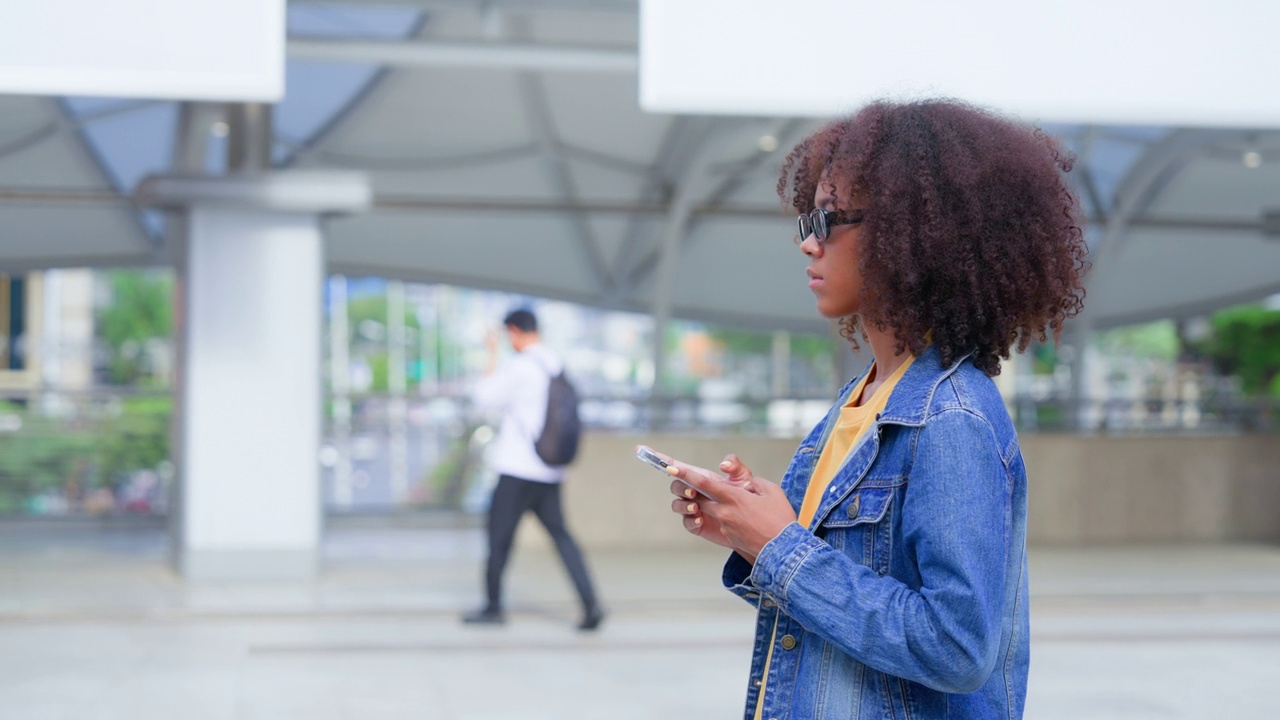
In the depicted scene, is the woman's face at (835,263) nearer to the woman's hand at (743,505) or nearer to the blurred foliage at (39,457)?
the woman's hand at (743,505)

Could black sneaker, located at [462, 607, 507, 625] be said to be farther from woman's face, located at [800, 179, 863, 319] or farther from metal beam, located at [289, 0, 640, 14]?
woman's face, located at [800, 179, 863, 319]

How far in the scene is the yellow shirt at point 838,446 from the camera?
1.86 metres

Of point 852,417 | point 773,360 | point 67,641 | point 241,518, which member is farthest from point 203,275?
point 773,360

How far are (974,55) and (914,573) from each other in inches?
197

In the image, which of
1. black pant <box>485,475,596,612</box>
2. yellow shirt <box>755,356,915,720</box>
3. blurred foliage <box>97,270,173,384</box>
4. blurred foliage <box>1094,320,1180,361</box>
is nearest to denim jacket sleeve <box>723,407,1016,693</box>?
yellow shirt <box>755,356,915,720</box>

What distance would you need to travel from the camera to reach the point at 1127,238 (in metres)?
17.0

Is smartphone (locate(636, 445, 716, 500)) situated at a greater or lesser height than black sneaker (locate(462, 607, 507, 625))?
greater

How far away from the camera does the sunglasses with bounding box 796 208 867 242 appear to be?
1.86 meters

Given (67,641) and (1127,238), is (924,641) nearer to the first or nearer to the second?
(67,641)

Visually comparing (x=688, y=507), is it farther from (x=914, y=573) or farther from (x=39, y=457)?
(x=39, y=457)

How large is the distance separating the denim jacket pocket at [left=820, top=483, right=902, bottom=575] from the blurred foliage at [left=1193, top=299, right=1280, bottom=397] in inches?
845

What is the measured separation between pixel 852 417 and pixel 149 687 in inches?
204

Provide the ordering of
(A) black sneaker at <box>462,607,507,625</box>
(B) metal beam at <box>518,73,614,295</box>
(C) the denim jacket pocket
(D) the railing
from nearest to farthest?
(C) the denim jacket pocket
(A) black sneaker at <box>462,607,507,625</box>
(D) the railing
(B) metal beam at <box>518,73,614,295</box>

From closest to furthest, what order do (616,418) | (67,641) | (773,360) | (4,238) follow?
1. (67,641)
2. (616,418)
3. (4,238)
4. (773,360)
